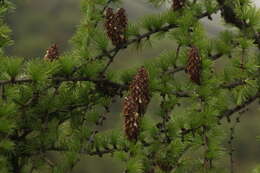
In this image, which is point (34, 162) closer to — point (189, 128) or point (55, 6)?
point (189, 128)

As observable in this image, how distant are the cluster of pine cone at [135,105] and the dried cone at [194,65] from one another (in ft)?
0.58

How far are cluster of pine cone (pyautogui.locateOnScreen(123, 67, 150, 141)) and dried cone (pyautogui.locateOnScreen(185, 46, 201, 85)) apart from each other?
0.18 m

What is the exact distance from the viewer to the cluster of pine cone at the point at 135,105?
143cm

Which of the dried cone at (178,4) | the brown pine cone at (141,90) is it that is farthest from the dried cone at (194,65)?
the dried cone at (178,4)

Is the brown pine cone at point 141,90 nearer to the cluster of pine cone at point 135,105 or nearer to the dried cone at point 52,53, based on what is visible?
the cluster of pine cone at point 135,105

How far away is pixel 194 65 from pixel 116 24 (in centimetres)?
35

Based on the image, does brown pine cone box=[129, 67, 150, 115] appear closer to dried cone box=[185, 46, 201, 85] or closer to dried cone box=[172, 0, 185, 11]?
dried cone box=[185, 46, 201, 85]

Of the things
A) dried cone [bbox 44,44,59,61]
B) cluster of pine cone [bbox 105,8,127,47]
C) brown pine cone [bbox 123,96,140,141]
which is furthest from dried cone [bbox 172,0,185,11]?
brown pine cone [bbox 123,96,140,141]

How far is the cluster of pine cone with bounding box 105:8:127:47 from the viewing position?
1793mm

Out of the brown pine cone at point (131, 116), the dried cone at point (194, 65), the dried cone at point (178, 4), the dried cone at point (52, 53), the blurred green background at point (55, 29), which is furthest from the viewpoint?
the blurred green background at point (55, 29)

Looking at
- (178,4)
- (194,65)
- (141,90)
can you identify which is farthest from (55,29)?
(141,90)

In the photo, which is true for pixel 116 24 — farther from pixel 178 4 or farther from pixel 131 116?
pixel 131 116

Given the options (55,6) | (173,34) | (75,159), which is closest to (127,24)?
(173,34)

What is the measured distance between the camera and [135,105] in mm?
1443
